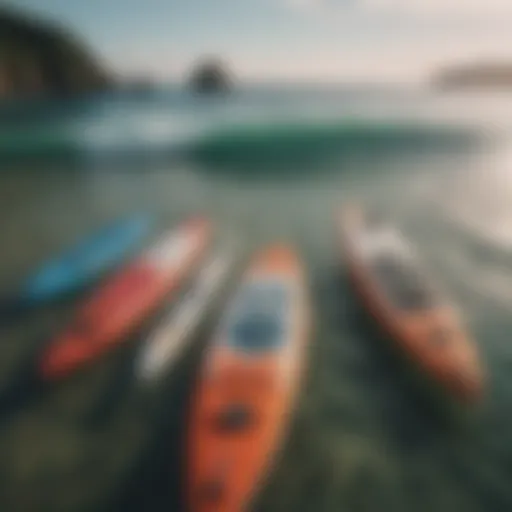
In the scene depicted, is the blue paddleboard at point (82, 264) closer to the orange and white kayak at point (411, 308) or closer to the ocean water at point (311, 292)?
the ocean water at point (311, 292)

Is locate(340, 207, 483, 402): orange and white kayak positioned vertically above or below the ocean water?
above

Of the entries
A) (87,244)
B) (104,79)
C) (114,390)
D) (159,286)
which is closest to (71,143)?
(104,79)

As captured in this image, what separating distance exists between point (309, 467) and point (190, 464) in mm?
1017

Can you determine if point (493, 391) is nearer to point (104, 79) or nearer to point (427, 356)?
point (427, 356)

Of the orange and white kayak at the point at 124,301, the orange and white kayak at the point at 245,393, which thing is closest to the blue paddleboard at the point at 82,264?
the orange and white kayak at the point at 124,301

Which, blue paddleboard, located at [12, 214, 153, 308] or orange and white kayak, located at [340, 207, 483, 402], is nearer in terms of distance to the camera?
orange and white kayak, located at [340, 207, 483, 402]

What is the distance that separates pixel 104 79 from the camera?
59.7 ft

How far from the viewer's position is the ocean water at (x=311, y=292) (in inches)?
190

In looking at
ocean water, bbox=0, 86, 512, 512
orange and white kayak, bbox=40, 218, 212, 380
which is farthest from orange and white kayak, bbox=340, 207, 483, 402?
orange and white kayak, bbox=40, 218, 212, 380

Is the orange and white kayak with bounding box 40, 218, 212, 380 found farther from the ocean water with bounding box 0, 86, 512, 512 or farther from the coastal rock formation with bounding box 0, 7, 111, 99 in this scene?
the coastal rock formation with bounding box 0, 7, 111, 99

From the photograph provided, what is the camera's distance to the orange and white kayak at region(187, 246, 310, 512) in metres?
4.32

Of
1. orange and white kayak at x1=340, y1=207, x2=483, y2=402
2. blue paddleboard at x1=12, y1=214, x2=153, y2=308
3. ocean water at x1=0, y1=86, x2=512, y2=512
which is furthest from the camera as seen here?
blue paddleboard at x1=12, y1=214, x2=153, y2=308

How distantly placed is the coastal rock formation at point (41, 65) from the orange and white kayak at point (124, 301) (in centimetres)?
807

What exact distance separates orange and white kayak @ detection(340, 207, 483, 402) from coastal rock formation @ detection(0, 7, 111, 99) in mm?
9568
